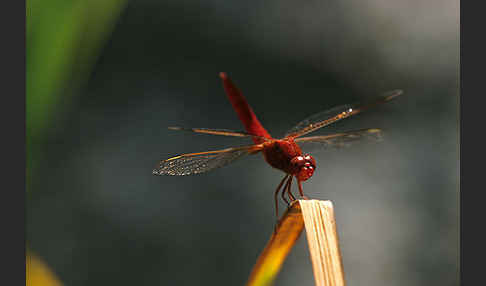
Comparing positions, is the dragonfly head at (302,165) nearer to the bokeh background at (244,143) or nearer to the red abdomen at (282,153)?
the red abdomen at (282,153)

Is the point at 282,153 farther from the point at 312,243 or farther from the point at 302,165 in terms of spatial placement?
the point at 312,243

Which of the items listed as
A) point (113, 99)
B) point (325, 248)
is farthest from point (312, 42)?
point (325, 248)

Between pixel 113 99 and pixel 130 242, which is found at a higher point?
pixel 113 99

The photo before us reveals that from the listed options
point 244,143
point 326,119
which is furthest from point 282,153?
point 244,143

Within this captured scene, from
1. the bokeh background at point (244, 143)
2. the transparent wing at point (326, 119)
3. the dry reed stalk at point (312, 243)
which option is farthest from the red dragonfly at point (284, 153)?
the bokeh background at point (244, 143)

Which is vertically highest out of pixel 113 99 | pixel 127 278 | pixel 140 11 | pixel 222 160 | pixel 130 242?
pixel 140 11

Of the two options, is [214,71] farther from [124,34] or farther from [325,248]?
[325,248]

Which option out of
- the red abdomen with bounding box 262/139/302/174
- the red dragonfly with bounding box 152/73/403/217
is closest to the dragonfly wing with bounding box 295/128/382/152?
the red dragonfly with bounding box 152/73/403/217
